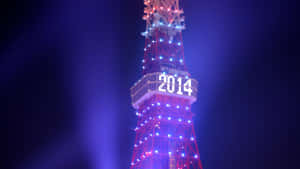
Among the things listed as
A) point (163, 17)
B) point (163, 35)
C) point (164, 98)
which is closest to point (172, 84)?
point (164, 98)

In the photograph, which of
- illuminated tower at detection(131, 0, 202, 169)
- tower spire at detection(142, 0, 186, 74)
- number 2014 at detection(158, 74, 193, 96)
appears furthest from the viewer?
tower spire at detection(142, 0, 186, 74)

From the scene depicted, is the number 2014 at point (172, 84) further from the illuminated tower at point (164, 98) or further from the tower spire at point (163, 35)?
the tower spire at point (163, 35)

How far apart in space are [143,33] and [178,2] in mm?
4111

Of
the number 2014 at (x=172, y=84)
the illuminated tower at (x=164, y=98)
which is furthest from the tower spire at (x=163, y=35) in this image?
the number 2014 at (x=172, y=84)

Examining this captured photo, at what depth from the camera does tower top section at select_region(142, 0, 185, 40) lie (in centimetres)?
3438

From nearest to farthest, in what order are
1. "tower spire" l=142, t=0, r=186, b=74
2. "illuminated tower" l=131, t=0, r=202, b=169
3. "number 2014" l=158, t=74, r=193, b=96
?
"illuminated tower" l=131, t=0, r=202, b=169
"number 2014" l=158, t=74, r=193, b=96
"tower spire" l=142, t=0, r=186, b=74

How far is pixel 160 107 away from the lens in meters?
31.7

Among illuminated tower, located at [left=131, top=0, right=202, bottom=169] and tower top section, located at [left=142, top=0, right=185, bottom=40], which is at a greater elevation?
tower top section, located at [left=142, top=0, right=185, bottom=40]

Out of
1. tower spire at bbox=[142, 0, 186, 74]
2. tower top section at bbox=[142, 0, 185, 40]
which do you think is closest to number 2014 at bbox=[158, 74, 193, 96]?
tower spire at bbox=[142, 0, 186, 74]

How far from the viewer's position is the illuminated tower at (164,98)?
30766 mm

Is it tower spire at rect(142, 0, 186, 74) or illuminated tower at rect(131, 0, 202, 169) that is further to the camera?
tower spire at rect(142, 0, 186, 74)

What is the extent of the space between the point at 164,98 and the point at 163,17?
7.14 m

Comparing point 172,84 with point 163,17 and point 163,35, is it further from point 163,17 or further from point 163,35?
point 163,17

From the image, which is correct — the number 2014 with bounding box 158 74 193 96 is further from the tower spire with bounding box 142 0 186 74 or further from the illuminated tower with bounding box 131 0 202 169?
the tower spire with bounding box 142 0 186 74
